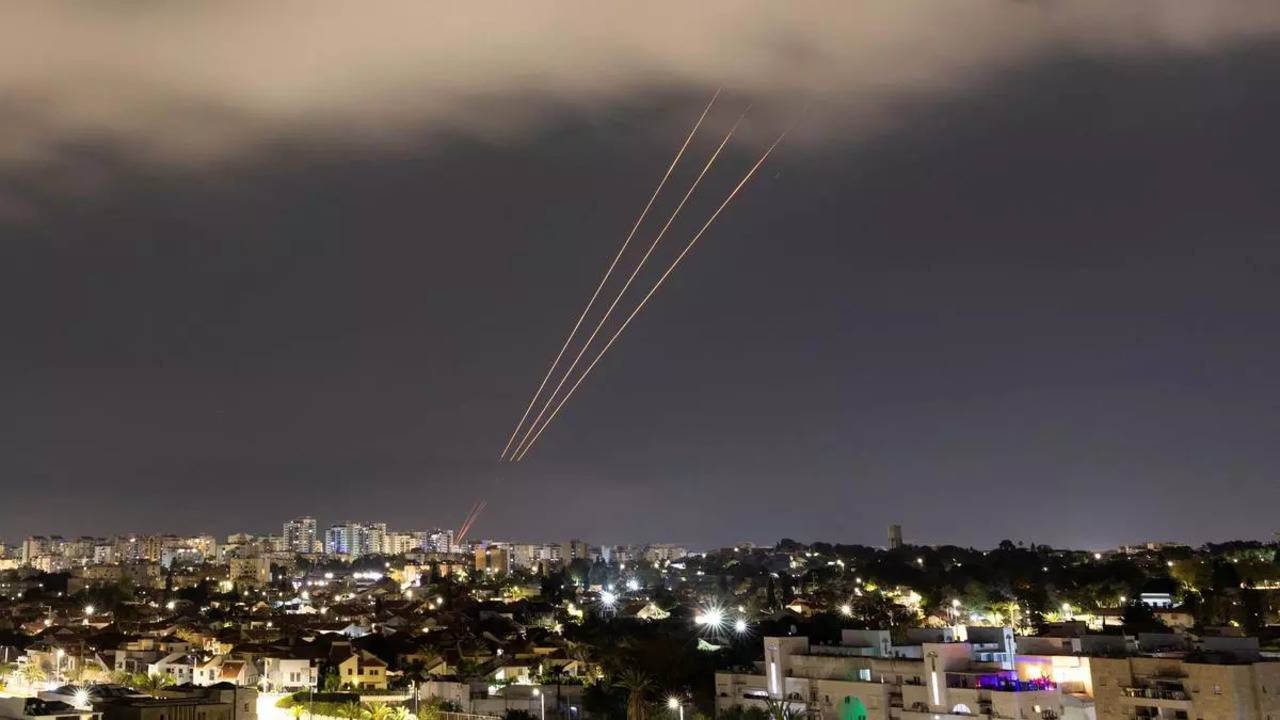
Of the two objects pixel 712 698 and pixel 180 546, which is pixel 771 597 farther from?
pixel 180 546

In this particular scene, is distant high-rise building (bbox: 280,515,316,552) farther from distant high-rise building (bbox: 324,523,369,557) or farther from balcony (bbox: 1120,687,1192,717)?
balcony (bbox: 1120,687,1192,717)

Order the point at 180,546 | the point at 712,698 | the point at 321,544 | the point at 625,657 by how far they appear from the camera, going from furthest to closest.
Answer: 1. the point at 321,544
2. the point at 180,546
3. the point at 625,657
4. the point at 712,698

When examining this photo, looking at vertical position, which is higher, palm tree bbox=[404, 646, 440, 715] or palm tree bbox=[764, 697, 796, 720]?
palm tree bbox=[404, 646, 440, 715]

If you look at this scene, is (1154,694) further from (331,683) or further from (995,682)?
(331,683)

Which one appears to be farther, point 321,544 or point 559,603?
point 321,544

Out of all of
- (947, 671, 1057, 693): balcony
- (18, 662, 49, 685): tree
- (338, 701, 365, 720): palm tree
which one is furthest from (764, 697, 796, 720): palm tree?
(18, 662, 49, 685): tree

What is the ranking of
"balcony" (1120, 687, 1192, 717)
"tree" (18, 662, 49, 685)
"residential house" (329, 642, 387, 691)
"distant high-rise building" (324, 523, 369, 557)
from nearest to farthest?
"balcony" (1120, 687, 1192, 717), "residential house" (329, 642, 387, 691), "tree" (18, 662, 49, 685), "distant high-rise building" (324, 523, 369, 557)

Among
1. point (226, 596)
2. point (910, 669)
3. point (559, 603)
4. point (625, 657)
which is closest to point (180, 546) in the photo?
point (226, 596)
